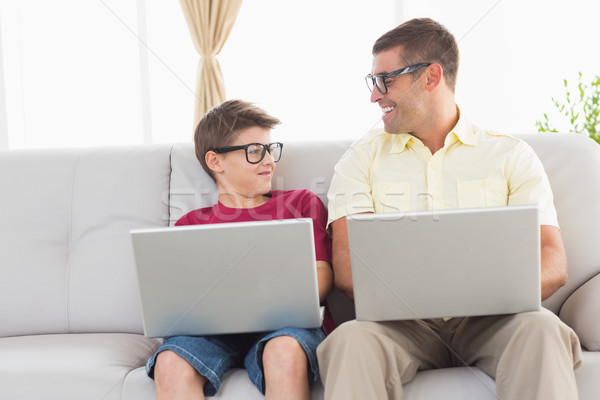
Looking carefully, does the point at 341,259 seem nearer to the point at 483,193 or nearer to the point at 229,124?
the point at 483,193

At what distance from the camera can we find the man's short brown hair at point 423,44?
1.73 metres

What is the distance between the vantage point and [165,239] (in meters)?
1.19

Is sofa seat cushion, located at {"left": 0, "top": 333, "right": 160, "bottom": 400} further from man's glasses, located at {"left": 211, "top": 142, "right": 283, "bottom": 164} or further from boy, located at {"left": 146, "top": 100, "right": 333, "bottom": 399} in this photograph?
man's glasses, located at {"left": 211, "top": 142, "right": 283, "bottom": 164}

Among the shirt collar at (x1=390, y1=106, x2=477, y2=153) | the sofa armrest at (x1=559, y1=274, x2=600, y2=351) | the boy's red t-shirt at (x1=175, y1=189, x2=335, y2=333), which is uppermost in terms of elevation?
the shirt collar at (x1=390, y1=106, x2=477, y2=153)

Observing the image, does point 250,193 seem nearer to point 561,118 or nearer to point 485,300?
point 485,300

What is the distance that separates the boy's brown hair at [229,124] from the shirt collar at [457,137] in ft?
1.24

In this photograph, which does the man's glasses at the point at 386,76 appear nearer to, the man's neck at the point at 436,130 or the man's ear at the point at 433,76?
the man's ear at the point at 433,76

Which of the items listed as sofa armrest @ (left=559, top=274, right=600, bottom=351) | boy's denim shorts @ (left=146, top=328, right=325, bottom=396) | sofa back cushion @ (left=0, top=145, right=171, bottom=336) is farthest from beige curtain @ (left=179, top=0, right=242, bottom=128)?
sofa armrest @ (left=559, top=274, right=600, bottom=351)

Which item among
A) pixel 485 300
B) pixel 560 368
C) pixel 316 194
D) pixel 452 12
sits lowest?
pixel 560 368

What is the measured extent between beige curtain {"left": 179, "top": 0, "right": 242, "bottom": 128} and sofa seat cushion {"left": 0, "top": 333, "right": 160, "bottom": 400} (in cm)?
207

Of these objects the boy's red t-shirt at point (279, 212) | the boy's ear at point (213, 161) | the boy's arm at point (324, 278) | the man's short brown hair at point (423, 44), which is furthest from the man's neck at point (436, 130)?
the boy's ear at point (213, 161)

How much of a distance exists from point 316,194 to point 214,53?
75.8 inches

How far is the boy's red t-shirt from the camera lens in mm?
1671

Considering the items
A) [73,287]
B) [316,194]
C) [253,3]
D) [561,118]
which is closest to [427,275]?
[316,194]
